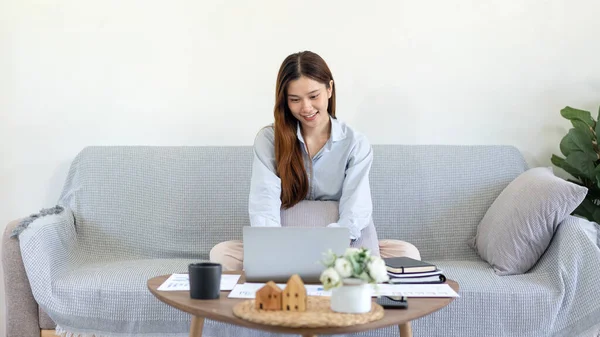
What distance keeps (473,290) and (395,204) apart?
0.65m

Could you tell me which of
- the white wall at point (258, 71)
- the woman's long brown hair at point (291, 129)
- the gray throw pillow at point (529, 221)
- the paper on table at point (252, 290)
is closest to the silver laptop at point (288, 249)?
the paper on table at point (252, 290)

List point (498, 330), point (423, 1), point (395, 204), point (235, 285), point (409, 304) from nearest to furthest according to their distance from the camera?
1. point (409, 304)
2. point (235, 285)
3. point (498, 330)
4. point (395, 204)
5. point (423, 1)

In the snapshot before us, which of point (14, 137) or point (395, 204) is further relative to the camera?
point (14, 137)

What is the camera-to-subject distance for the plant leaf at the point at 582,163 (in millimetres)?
2764

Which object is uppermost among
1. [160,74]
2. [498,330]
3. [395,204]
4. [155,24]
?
[155,24]

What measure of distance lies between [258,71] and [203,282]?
1.68m

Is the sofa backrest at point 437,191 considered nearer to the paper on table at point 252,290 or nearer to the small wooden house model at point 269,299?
the paper on table at point 252,290

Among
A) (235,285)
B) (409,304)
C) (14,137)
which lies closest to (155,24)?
(14,137)

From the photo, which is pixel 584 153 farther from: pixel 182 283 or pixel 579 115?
pixel 182 283

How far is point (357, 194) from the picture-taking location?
92.7 inches

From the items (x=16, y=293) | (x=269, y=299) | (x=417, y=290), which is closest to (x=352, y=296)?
(x=269, y=299)

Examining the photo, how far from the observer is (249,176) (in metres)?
2.83

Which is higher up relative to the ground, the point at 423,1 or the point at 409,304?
the point at 423,1

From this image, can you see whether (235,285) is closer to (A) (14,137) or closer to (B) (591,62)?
(A) (14,137)
